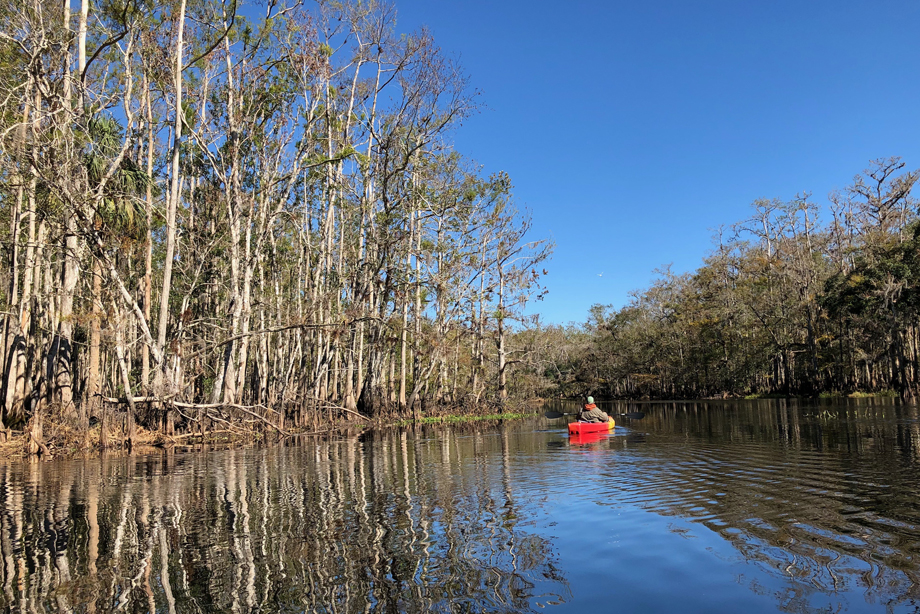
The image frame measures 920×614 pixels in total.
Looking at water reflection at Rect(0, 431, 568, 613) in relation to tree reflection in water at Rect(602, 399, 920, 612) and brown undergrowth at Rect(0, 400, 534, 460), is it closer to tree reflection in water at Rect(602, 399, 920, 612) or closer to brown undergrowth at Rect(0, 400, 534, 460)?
tree reflection in water at Rect(602, 399, 920, 612)

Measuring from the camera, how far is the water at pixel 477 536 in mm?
4152

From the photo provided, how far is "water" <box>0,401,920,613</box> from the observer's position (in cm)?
415

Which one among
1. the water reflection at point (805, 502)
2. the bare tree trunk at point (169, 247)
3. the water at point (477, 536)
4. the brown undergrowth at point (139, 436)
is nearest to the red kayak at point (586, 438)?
the water reflection at point (805, 502)

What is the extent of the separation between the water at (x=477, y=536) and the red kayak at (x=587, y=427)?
5.37 meters

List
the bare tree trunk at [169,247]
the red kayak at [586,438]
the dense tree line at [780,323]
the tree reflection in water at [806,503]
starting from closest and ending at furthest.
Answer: the tree reflection in water at [806,503], the bare tree trunk at [169,247], the red kayak at [586,438], the dense tree line at [780,323]

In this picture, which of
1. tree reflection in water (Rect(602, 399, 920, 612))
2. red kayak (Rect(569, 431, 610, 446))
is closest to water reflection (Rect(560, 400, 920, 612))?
tree reflection in water (Rect(602, 399, 920, 612))

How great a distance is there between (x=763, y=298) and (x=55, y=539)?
173ft

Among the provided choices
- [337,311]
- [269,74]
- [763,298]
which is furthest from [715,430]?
[763,298]

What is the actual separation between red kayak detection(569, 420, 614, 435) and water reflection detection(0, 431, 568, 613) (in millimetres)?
6590

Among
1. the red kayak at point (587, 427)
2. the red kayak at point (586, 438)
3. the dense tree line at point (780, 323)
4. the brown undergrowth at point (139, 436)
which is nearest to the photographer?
the brown undergrowth at point (139, 436)

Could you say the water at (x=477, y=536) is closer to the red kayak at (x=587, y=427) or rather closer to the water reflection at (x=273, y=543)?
the water reflection at (x=273, y=543)

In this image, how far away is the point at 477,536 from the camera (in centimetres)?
567

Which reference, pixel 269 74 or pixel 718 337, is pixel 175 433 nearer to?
pixel 269 74

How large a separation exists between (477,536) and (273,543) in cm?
194
